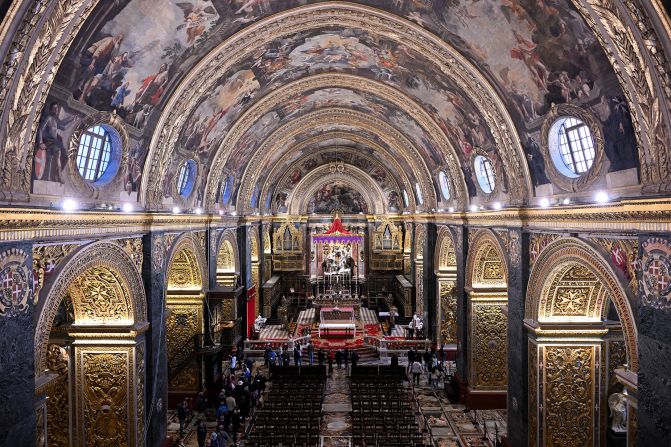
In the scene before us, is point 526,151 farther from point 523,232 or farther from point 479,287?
point 479,287

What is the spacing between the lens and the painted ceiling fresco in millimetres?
9945

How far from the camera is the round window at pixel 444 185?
78.8 feet

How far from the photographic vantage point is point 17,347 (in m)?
8.42

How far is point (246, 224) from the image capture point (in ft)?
94.4

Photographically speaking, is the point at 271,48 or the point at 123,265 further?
the point at 271,48

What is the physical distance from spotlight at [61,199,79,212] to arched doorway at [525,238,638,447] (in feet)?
37.5

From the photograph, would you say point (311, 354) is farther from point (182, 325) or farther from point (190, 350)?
point (182, 325)

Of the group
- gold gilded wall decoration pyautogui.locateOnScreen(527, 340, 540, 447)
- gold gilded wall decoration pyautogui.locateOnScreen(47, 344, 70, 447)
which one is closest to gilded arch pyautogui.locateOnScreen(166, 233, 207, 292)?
gold gilded wall decoration pyautogui.locateOnScreen(47, 344, 70, 447)

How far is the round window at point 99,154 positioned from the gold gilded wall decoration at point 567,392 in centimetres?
1242

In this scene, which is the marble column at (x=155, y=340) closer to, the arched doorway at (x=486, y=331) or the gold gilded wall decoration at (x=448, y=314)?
the arched doorway at (x=486, y=331)

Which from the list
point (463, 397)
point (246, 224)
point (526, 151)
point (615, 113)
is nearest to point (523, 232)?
point (526, 151)

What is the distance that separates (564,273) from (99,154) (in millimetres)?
12206

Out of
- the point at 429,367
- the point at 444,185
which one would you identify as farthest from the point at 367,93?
the point at 429,367

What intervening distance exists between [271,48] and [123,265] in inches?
323
